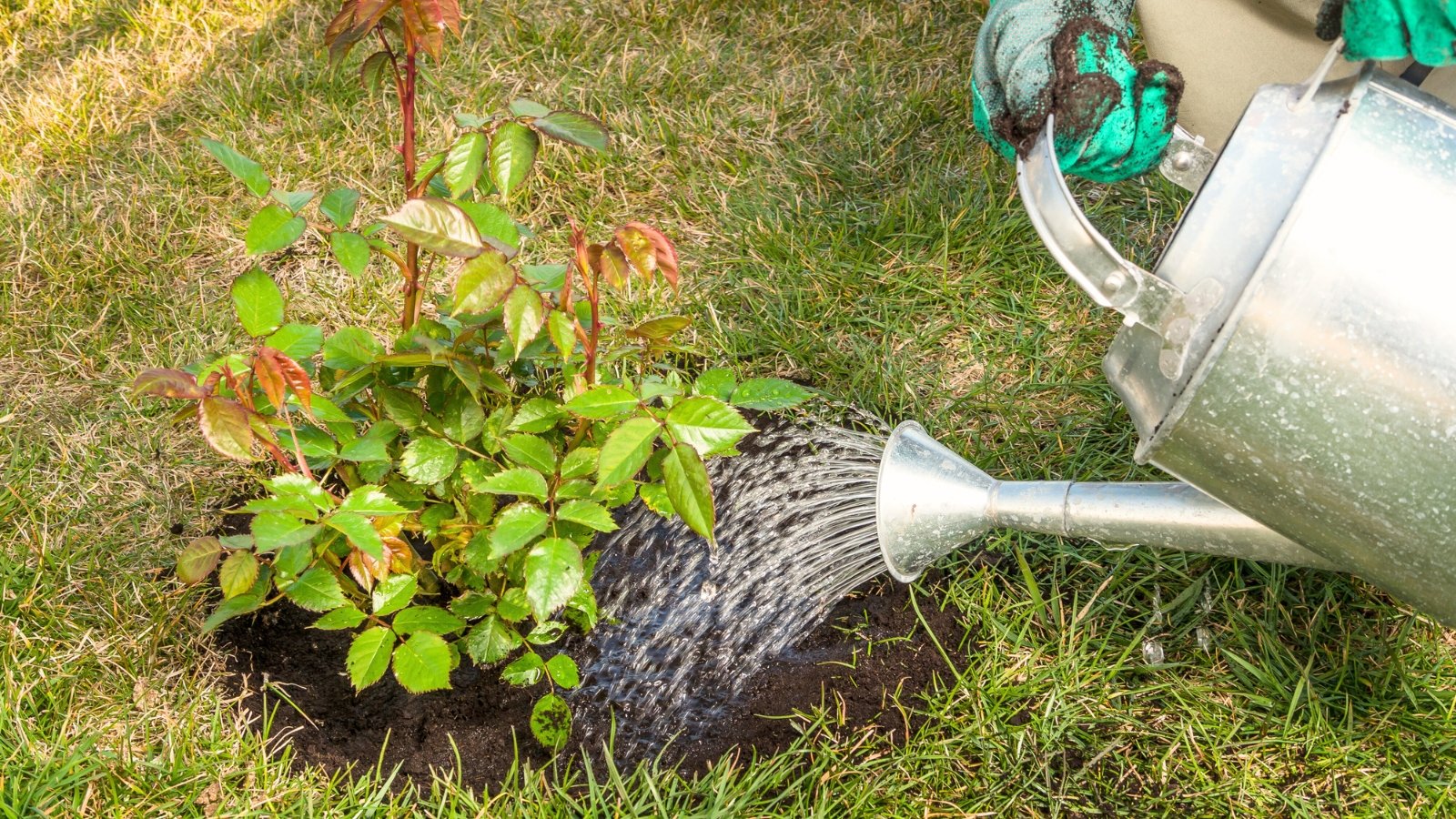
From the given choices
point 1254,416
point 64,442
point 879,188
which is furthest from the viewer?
point 879,188

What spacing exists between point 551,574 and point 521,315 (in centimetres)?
30

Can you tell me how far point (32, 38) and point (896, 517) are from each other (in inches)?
111

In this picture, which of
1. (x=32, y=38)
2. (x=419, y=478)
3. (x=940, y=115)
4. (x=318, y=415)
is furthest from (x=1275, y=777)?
(x=32, y=38)

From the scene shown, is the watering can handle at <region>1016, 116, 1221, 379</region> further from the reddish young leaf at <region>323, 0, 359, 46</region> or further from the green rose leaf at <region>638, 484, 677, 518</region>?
the reddish young leaf at <region>323, 0, 359, 46</region>

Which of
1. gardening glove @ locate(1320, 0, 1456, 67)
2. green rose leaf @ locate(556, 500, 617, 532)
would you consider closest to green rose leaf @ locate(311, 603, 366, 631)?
green rose leaf @ locate(556, 500, 617, 532)

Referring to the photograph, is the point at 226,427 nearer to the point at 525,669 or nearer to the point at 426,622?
the point at 426,622

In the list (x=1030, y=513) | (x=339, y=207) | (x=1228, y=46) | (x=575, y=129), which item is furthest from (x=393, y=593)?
(x=1228, y=46)

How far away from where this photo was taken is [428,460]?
148cm

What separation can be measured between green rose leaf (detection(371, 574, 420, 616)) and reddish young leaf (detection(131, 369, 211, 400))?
1.13 ft

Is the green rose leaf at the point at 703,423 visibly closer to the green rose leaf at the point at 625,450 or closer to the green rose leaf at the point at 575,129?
the green rose leaf at the point at 625,450

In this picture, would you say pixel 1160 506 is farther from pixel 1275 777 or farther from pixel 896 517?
pixel 1275 777

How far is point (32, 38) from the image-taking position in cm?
305

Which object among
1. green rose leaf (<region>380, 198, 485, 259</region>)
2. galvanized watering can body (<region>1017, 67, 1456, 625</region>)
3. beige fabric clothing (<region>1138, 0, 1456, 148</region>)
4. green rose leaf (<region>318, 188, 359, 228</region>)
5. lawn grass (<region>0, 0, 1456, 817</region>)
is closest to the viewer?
galvanized watering can body (<region>1017, 67, 1456, 625</region>)

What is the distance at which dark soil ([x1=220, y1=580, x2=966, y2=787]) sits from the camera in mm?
1639
